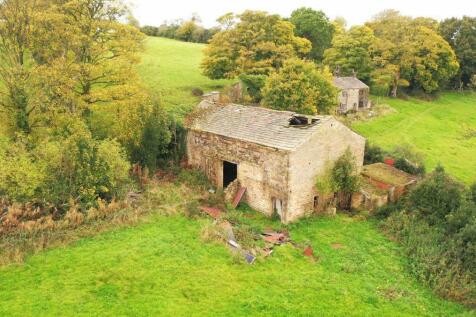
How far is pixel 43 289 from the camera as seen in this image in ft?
45.8

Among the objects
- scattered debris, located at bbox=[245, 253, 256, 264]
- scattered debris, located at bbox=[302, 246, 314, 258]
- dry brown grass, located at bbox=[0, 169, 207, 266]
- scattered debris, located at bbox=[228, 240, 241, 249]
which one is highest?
dry brown grass, located at bbox=[0, 169, 207, 266]

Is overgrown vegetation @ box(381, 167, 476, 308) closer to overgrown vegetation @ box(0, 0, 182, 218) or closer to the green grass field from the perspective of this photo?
the green grass field

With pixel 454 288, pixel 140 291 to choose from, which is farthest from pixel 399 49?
pixel 140 291

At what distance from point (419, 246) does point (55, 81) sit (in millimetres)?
19924

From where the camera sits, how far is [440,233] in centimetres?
1881

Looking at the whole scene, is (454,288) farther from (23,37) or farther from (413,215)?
(23,37)

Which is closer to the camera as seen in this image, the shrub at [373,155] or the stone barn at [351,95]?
the shrub at [373,155]

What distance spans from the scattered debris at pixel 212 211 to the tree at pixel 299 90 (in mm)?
13771

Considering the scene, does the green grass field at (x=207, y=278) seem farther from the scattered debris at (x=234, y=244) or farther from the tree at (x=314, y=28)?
the tree at (x=314, y=28)

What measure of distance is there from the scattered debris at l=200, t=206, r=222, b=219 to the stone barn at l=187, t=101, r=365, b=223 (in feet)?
A: 6.78

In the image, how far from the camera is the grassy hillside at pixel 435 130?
116 feet

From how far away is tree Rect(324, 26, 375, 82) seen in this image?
55438 millimetres

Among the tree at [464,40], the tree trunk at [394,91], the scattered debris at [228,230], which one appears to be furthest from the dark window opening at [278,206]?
the tree at [464,40]

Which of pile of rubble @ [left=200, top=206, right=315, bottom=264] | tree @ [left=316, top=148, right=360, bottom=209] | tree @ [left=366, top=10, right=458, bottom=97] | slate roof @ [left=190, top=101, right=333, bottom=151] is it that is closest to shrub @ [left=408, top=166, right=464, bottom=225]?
tree @ [left=316, top=148, right=360, bottom=209]
